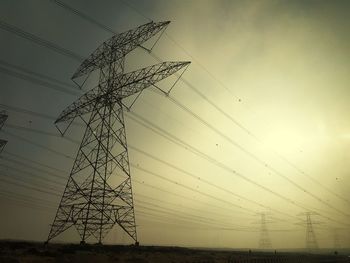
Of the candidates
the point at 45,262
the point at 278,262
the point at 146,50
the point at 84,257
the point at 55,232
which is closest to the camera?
the point at 45,262

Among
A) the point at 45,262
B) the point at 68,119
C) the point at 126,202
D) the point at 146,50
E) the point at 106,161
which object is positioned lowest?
the point at 45,262

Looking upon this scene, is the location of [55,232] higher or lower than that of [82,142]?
lower

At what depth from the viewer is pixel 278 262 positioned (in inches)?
1772

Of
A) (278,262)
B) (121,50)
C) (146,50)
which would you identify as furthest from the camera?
(278,262)

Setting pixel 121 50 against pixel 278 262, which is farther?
pixel 278 262

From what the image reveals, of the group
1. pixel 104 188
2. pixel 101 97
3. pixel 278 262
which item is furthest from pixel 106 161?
pixel 278 262

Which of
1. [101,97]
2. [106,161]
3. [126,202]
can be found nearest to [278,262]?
[126,202]

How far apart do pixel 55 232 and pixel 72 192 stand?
3913 mm

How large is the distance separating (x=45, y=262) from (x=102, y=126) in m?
14.3

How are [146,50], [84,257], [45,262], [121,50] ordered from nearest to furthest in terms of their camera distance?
[45,262], [84,257], [146,50], [121,50]

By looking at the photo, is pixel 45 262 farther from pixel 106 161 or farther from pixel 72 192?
pixel 106 161

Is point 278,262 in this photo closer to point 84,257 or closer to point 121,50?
point 84,257

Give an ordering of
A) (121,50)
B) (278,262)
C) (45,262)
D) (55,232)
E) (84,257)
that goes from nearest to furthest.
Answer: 1. (45,262)
2. (84,257)
3. (55,232)
4. (121,50)
5. (278,262)

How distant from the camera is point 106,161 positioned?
29828mm
